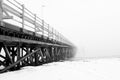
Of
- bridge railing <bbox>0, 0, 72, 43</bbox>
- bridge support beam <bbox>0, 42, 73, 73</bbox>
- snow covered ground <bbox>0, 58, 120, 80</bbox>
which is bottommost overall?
snow covered ground <bbox>0, 58, 120, 80</bbox>

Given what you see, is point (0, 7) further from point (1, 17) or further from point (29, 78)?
point (29, 78)

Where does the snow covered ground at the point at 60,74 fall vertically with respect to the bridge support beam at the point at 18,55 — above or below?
below

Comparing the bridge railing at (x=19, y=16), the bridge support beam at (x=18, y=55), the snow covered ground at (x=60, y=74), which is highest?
the bridge railing at (x=19, y=16)

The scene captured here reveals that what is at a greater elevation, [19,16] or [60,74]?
[19,16]

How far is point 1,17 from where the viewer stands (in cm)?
820

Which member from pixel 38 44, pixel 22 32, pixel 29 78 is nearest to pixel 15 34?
pixel 22 32

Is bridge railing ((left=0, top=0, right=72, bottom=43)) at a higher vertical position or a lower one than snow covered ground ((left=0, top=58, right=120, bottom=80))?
higher

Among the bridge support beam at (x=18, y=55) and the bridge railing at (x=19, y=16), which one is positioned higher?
the bridge railing at (x=19, y=16)

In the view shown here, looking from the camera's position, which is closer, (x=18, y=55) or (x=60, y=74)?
(x=60, y=74)

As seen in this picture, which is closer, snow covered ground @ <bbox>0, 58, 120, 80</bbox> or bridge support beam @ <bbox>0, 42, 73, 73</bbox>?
snow covered ground @ <bbox>0, 58, 120, 80</bbox>

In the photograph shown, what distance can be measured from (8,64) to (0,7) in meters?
3.13

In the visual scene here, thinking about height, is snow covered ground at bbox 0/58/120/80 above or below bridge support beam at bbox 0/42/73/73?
below

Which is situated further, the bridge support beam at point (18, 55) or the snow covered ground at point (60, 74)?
the bridge support beam at point (18, 55)

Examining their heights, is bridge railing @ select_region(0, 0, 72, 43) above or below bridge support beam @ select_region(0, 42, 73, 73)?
above
